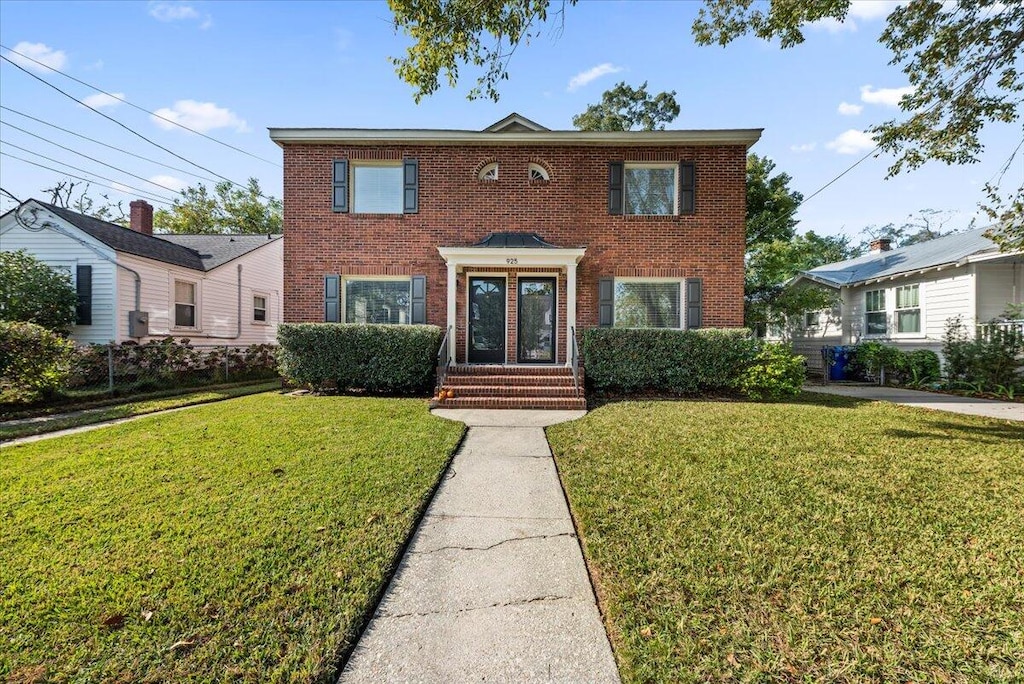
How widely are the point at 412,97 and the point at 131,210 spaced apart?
14.5m

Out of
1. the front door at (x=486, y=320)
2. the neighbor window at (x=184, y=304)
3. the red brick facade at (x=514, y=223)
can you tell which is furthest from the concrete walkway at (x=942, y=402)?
the neighbor window at (x=184, y=304)

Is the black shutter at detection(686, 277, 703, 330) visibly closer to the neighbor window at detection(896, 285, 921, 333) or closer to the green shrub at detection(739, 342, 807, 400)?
the green shrub at detection(739, 342, 807, 400)

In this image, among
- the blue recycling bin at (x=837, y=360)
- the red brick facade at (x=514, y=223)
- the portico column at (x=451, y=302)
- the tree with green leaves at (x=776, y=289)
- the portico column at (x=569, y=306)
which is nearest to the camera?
the portico column at (x=569, y=306)

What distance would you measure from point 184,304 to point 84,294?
237cm

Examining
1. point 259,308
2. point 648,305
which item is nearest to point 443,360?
point 648,305

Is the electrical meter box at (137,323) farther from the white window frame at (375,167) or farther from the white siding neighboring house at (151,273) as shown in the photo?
the white window frame at (375,167)

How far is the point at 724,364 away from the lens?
27.7 ft

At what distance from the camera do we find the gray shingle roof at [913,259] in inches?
444

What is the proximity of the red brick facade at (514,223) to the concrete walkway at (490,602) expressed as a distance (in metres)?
6.63

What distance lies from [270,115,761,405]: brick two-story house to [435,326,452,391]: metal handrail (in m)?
0.61

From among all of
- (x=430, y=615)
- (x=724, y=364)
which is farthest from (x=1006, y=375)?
(x=430, y=615)

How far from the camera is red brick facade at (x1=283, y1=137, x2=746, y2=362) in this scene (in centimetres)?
980

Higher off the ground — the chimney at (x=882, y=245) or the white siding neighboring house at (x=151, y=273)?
the chimney at (x=882, y=245)

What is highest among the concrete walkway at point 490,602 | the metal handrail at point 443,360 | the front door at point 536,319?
the front door at point 536,319
